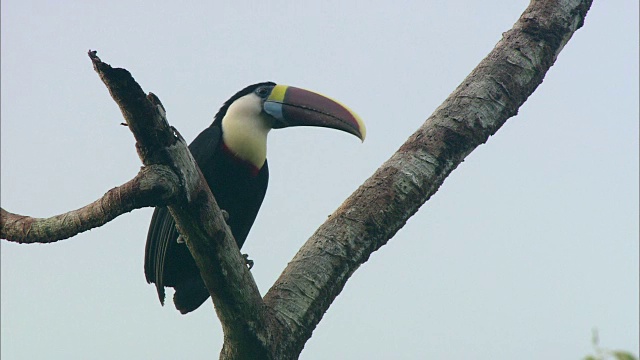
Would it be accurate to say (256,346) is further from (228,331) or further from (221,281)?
(221,281)

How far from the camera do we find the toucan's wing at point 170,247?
16.4 feet

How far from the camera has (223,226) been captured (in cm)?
315

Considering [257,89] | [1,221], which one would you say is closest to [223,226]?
[1,221]

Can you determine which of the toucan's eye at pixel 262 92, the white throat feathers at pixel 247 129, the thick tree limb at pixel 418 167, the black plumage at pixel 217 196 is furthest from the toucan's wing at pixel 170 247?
the thick tree limb at pixel 418 167

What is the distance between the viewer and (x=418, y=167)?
3.79 meters

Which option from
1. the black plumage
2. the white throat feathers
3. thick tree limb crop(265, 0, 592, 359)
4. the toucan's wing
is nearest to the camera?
thick tree limb crop(265, 0, 592, 359)

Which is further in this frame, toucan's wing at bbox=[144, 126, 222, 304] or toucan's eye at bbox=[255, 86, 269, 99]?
toucan's eye at bbox=[255, 86, 269, 99]

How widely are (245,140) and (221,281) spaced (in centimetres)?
294

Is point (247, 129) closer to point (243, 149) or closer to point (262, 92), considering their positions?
point (243, 149)

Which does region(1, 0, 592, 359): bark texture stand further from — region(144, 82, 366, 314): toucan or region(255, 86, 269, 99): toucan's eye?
region(255, 86, 269, 99): toucan's eye

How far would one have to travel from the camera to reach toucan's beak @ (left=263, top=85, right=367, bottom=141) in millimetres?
5785

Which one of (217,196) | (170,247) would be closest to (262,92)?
(217,196)

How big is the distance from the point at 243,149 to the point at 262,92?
1.94 feet

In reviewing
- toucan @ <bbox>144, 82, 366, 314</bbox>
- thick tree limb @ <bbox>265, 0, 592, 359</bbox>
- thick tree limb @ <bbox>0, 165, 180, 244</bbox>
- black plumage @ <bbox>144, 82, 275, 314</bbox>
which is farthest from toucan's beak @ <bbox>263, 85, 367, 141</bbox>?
thick tree limb @ <bbox>0, 165, 180, 244</bbox>
